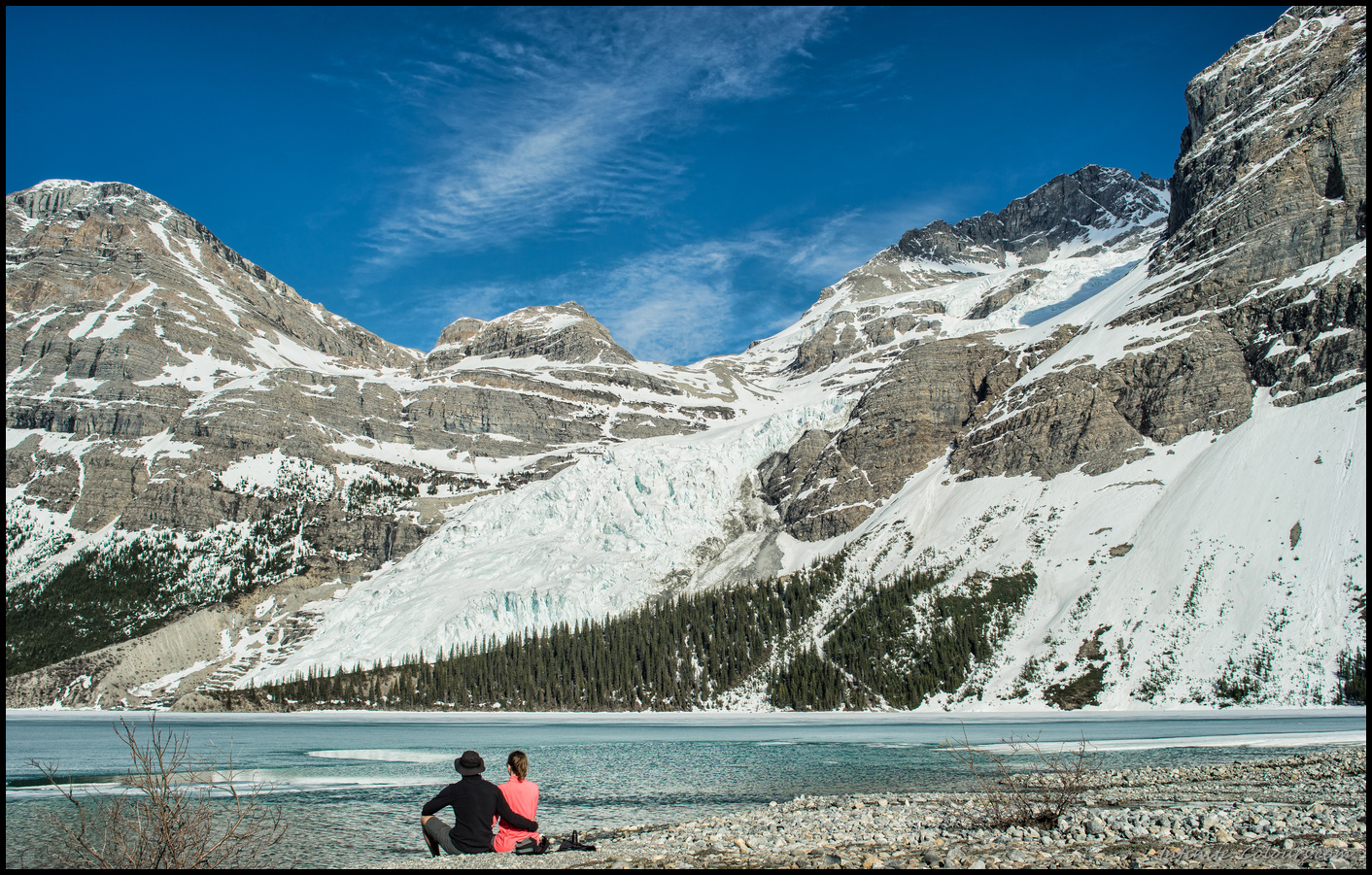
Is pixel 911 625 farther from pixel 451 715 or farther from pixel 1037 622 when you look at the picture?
pixel 451 715

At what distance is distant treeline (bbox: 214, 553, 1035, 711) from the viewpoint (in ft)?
338

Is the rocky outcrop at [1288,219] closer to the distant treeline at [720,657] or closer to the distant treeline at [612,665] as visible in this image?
the distant treeline at [720,657]

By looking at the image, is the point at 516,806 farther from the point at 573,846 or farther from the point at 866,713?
the point at 866,713

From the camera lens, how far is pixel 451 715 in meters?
112

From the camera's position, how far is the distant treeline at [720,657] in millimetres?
103062

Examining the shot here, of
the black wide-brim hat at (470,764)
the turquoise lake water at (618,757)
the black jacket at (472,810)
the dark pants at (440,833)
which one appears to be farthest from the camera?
the turquoise lake water at (618,757)

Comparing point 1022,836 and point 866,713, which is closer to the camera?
point 1022,836

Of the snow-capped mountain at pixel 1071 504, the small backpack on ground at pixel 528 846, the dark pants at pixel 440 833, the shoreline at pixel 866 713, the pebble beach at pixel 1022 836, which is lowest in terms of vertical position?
the shoreline at pixel 866 713

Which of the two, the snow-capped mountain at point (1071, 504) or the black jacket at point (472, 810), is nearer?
the black jacket at point (472, 810)

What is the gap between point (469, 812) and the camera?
17016mm

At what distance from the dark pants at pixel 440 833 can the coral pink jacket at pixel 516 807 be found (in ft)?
3.13

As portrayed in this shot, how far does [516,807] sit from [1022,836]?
35.9 feet

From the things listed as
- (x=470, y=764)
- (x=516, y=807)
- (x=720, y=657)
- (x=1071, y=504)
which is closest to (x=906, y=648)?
(x=720, y=657)

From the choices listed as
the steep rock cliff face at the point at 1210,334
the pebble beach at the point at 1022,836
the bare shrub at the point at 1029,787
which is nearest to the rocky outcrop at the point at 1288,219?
the steep rock cliff face at the point at 1210,334
